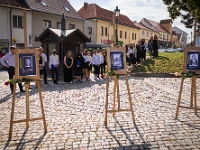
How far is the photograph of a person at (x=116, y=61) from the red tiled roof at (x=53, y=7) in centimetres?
2252

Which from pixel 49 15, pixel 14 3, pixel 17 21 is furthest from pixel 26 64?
pixel 49 15

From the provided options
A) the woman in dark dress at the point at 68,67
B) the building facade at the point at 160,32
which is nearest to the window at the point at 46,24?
the woman in dark dress at the point at 68,67

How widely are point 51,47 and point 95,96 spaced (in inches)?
283

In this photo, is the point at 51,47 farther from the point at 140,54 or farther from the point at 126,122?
the point at 126,122

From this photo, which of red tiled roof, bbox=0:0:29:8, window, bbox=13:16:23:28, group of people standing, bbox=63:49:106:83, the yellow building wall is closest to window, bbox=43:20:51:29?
red tiled roof, bbox=0:0:29:8

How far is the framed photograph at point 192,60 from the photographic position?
20.5 ft

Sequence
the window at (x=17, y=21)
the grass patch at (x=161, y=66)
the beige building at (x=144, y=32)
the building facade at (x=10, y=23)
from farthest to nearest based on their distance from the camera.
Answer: the beige building at (x=144, y=32) < the window at (x=17, y=21) < the building facade at (x=10, y=23) < the grass patch at (x=161, y=66)

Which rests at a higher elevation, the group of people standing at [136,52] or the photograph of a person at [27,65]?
the group of people standing at [136,52]

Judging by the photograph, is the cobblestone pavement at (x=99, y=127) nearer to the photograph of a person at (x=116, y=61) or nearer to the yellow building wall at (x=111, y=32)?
the photograph of a person at (x=116, y=61)

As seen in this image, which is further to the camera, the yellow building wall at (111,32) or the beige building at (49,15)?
the yellow building wall at (111,32)

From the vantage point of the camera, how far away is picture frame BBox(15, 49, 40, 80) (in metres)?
5.21

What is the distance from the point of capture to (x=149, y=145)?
4469mm

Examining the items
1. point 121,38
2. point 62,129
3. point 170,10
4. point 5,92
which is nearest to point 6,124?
point 62,129

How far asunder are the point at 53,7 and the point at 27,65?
26264 mm
